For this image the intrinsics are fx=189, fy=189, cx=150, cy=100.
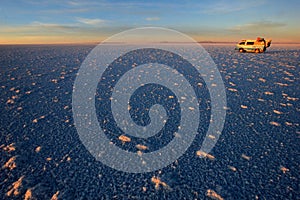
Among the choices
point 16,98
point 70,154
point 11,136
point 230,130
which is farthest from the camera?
point 16,98

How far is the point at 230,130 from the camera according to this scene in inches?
138

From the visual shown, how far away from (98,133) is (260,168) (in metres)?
2.58

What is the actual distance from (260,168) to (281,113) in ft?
7.57

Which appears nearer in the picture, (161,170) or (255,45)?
(161,170)

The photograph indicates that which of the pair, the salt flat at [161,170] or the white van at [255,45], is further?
the white van at [255,45]

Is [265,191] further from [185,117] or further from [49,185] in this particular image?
[49,185]

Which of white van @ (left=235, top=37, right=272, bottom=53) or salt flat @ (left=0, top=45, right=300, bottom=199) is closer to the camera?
salt flat @ (left=0, top=45, right=300, bottom=199)

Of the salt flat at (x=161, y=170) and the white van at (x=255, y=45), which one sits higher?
the white van at (x=255, y=45)

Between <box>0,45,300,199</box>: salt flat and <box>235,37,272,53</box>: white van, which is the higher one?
<box>235,37,272,53</box>: white van

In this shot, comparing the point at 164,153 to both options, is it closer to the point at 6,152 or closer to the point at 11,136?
the point at 6,152

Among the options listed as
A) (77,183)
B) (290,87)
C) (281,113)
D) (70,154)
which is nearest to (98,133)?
(70,154)

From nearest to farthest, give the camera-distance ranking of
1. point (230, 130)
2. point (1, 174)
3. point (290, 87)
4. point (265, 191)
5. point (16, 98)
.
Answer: point (265, 191) < point (1, 174) < point (230, 130) < point (16, 98) < point (290, 87)

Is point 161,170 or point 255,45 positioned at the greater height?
point 255,45

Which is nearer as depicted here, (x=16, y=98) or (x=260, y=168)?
(x=260, y=168)
